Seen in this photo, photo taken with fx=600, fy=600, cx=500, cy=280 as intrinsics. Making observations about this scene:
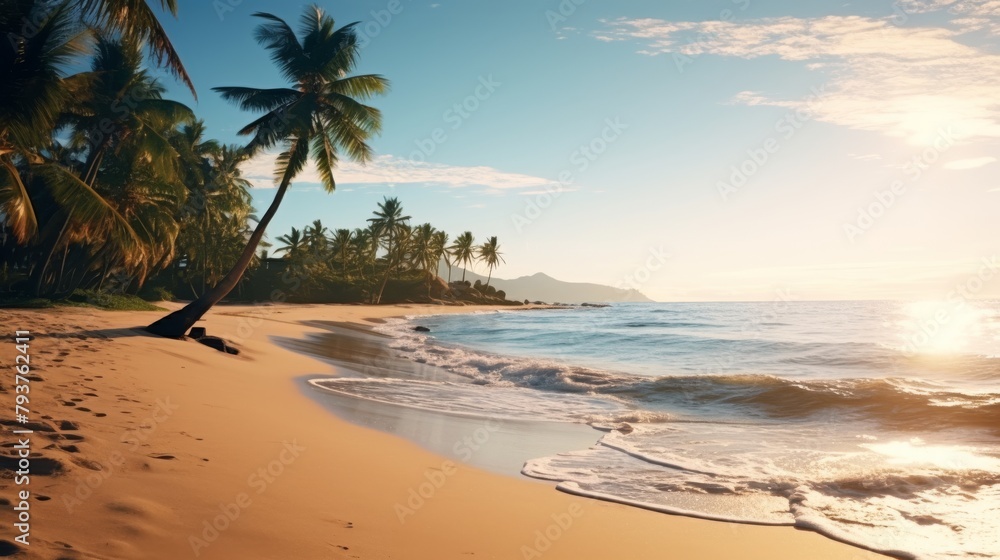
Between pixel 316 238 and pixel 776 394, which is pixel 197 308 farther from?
pixel 316 238

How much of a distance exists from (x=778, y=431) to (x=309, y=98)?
48.9 feet

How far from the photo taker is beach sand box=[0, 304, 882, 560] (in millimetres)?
3717

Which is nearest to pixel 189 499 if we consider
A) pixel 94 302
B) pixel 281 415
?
pixel 281 415

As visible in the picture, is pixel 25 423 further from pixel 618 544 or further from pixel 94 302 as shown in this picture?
pixel 94 302

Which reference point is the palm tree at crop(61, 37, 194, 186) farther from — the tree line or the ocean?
the tree line

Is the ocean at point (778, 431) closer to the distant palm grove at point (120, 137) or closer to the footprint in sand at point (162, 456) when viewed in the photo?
the footprint in sand at point (162, 456)

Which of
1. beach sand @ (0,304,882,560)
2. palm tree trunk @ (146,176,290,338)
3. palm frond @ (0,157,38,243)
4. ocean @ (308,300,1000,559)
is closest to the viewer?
beach sand @ (0,304,882,560)

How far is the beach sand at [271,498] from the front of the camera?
146 inches

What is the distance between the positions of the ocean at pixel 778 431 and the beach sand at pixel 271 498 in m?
0.72

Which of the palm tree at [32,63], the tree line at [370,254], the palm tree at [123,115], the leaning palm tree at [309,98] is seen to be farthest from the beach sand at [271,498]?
the tree line at [370,254]

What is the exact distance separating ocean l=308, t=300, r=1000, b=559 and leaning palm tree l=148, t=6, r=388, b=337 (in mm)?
Result: 7290

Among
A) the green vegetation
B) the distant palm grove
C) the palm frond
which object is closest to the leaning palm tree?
the distant palm grove

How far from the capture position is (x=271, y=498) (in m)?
4.67

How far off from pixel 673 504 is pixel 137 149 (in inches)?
887
